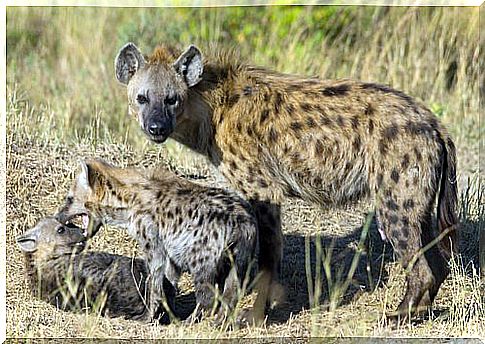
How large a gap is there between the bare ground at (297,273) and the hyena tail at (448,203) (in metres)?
0.21

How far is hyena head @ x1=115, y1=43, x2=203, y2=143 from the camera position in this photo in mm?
6262

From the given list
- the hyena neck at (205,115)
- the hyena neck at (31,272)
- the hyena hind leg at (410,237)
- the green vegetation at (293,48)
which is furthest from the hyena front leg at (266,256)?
the green vegetation at (293,48)

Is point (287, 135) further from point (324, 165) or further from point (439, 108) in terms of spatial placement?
point (439, 108)

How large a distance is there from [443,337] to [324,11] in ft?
16.7

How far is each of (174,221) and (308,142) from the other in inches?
35.8

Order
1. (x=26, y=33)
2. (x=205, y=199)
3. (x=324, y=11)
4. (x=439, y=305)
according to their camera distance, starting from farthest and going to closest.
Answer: (x=26, y=33), (x=324, y=11), (x=439, y=305), (x=205, y=199)

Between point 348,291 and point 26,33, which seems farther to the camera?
point 26,33

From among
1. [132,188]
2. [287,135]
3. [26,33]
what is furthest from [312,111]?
[26,33]

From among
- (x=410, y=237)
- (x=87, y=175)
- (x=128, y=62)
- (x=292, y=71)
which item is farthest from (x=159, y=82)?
(x=292, y=71)

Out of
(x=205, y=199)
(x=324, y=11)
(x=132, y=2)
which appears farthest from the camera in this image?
(x=324, y=11)

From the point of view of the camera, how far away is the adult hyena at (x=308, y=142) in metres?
Answer: 6.11

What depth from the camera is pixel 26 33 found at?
11.4 metres

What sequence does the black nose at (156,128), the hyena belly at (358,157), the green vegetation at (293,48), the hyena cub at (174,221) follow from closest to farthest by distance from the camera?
1. the hyena cub at (174,221)
2. the hyena belly at (358,157)
3. the black nose at (156,128)
4. the green vegetation at (293,48)

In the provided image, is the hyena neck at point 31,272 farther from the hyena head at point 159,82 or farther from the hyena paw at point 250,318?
the hyena paw at point 250,318
